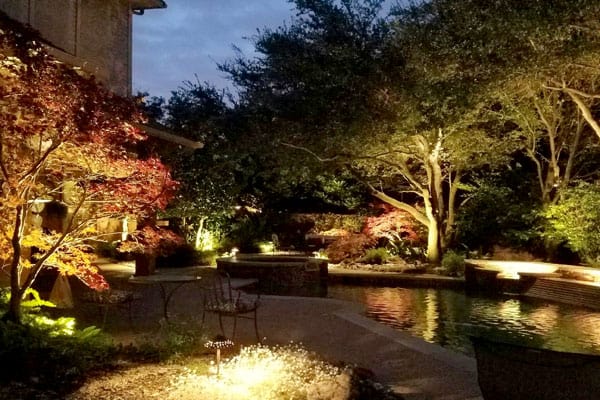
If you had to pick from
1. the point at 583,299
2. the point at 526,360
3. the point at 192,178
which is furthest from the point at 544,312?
the point at 192,178

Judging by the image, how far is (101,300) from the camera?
28.5 ft

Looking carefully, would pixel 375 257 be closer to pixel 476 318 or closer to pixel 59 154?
pixel 476 318

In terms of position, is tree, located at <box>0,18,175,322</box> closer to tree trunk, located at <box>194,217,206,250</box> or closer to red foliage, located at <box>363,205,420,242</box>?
tree trunk, located at <box>194,217,206,250</box>

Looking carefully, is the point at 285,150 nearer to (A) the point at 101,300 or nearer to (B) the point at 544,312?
(B) the point at 544,312

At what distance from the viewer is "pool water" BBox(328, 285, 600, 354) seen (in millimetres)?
9758

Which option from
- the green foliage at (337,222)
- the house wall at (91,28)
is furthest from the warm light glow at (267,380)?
the green foliage at (337,222)

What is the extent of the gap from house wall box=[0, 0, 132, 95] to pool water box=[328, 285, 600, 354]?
6661 millimetres

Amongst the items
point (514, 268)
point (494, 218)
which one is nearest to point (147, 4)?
point (514, 268)

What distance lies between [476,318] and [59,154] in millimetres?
7621

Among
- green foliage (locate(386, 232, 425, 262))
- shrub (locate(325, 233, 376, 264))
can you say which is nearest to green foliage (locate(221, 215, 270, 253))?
shrub (locate(325, 233, 376, 264))

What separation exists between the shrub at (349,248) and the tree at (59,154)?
1378cm

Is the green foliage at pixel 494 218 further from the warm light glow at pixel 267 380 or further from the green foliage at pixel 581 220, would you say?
the warm light glow at pixel 267 380

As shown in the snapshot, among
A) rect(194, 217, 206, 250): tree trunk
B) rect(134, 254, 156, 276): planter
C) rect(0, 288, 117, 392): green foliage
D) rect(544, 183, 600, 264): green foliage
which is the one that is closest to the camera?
rect(0, 288, 117, 392): green foliage

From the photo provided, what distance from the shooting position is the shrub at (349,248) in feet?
70.5
